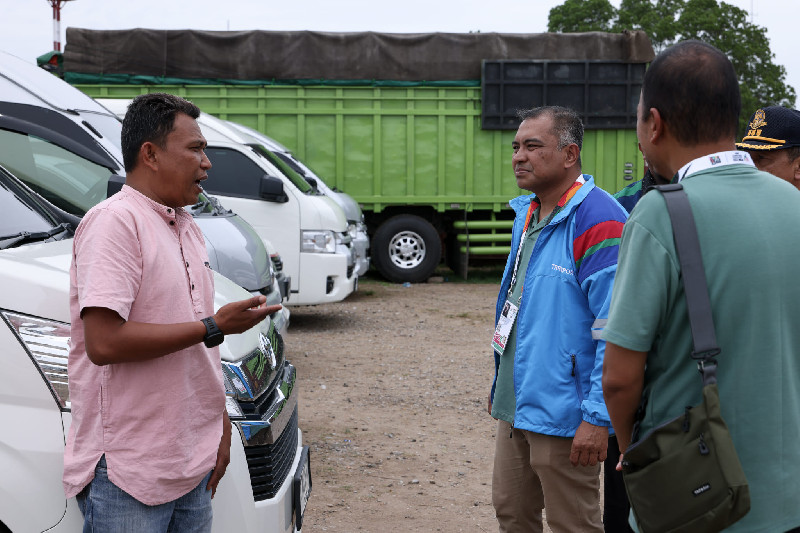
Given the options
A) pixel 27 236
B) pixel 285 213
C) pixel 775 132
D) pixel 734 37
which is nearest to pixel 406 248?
pixel 285 213

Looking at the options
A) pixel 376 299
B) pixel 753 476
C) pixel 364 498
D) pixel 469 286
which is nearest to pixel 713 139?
pixel 753 476

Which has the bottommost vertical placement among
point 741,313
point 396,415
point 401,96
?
point 396,415

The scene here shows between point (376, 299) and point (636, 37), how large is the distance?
539 centimetres

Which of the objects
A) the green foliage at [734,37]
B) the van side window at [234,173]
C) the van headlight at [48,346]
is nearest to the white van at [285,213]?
the van side window at [234,173]

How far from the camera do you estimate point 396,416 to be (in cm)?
632

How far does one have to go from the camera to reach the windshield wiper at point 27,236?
2768 mm

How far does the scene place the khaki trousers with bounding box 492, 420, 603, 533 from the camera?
9.61ft

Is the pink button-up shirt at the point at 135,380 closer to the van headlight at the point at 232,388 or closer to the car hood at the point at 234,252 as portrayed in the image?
the van headlight at the point at 232,388

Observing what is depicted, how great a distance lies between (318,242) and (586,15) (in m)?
28.7

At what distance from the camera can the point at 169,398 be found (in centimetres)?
216

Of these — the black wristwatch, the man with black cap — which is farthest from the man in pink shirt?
the man with black cap

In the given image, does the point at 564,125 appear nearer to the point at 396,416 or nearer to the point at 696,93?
the point at 696,93

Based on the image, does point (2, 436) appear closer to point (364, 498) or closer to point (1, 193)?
point (1, 193)

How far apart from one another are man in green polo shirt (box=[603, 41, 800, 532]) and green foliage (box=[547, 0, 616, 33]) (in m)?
34.4
